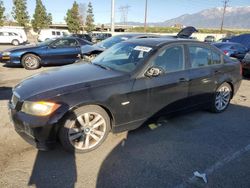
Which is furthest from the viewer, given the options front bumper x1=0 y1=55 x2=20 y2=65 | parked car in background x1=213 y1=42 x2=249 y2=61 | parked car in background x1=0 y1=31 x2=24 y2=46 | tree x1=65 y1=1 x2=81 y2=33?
tree x1=65 y1=1 x2=81 y2=33

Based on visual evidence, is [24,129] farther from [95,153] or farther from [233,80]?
[233,80]

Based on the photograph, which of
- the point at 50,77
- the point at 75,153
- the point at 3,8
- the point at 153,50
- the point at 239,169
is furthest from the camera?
the point at 3,8

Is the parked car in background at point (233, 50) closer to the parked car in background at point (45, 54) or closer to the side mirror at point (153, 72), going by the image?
the parked car in background at point (45, 54)

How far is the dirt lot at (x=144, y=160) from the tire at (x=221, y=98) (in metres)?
0.67

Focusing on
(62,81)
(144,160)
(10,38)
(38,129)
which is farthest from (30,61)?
(10,38)

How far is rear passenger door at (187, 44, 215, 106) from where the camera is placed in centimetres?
458

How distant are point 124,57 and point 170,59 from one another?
2.60 ft

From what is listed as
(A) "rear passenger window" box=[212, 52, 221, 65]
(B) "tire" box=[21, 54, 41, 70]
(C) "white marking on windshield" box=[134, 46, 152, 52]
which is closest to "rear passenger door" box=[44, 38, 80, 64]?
(B) "tire" box=[21, 54, 41, 70]

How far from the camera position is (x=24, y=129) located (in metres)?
3.30

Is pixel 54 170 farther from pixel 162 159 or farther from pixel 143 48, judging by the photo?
pixel 143 48

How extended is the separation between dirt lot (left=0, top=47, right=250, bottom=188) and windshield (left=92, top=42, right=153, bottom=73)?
1128 mm

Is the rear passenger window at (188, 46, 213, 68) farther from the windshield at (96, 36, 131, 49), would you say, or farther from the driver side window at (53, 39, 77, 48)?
the driver side window at (53, 39, 77, 48)

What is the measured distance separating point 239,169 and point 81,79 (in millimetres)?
2460

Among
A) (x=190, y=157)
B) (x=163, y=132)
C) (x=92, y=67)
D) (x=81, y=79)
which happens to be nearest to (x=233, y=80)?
(x=163, y=132)
